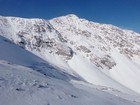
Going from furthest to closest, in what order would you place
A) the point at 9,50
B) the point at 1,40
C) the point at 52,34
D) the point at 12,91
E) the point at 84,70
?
the point at 52,34
the point at 84,70
the point at 1,40
the point at 9,50
the point at 12,91

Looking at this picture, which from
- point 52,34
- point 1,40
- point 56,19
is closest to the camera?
point 1,40

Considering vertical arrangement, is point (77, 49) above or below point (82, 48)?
below

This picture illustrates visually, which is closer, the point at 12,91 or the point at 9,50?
the point at 12,91

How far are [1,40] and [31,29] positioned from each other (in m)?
35.1

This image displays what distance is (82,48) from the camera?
5650 inches

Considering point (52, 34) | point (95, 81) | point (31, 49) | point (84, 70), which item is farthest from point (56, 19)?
point (95, 81)

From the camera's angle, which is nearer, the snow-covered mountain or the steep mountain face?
the snow-covered mountain

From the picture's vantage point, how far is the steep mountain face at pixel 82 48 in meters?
Answer: 123

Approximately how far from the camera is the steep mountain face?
123250mm

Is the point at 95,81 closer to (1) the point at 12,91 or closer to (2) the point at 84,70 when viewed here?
(2) the point at 84,70

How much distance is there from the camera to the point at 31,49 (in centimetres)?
12850

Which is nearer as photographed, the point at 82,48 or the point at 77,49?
the point at 77,49

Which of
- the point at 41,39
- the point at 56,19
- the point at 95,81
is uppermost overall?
the point at 56,19

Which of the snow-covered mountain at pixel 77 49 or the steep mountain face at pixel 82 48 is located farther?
the steep mountain face at pixel 82 48
